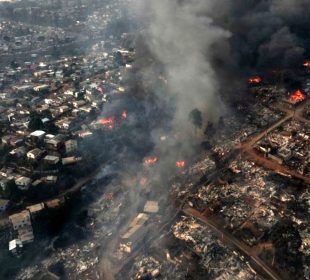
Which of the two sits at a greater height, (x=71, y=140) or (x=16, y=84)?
(x=71, y=140)

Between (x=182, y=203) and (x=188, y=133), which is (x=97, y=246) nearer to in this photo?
(x=182, y=203)

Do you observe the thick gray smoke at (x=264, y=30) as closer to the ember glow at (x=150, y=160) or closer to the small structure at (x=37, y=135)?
the ember glow at (x=150, y=160)

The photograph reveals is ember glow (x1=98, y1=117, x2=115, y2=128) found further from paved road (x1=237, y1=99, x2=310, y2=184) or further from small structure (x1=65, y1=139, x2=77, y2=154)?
paved road (x1=237, y1=99, x2=310, y2=184)

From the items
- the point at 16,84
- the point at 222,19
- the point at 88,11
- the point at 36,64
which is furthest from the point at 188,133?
the point at 88,11

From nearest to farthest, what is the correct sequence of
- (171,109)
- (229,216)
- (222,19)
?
(229,216), (171,109), (222,19)

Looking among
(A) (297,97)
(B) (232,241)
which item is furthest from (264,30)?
(B) (232,241)

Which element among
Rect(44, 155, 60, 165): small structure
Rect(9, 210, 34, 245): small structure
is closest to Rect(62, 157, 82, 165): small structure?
Rect(44, 155, 60, 165): small structure

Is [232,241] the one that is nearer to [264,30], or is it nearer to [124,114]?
[124,114]

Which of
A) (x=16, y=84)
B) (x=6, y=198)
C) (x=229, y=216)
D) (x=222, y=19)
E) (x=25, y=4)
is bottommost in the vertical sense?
(x=25, y=4)
